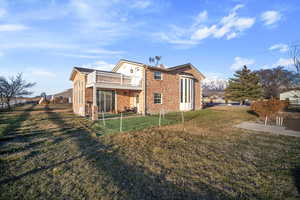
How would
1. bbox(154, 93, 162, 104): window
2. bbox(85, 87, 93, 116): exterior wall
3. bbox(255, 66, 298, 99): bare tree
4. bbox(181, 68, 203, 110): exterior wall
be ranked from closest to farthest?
bbox(85, 87, 93, 116): exterior wall
bbox(154, 93, 162, 104): window
bbox(181, 68, 203, 110): exterior wall
bbox(255, 66, 298, 99): bare tree

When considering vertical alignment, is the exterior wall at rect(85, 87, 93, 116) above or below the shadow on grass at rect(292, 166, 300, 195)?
above

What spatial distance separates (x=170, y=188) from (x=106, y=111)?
13.6 meters

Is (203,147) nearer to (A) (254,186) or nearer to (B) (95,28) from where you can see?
(A) (254,186)

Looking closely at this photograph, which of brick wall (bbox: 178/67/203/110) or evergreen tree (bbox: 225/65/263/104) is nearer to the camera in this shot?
brick wall (bbox: 178/67/203/110)

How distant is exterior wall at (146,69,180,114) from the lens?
14828 millimetres

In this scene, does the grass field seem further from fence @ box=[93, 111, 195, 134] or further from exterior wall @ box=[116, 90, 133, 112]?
exterior wall @ box=[116, 90, 133, 112]

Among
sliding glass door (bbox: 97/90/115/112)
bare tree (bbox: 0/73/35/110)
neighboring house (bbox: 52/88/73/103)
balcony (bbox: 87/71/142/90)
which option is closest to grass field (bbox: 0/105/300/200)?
balcony (bbox: 87/71/142/90)

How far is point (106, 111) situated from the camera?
15.3 meters

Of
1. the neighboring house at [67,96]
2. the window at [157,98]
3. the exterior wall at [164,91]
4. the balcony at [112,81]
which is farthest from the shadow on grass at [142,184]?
the neighboring house at [67,96]

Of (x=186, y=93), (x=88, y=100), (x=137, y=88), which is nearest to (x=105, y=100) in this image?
(x=88, y=100)

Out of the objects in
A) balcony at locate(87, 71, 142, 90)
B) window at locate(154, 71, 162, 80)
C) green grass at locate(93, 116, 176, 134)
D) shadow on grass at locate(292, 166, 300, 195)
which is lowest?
shadow on grass at locate(292, 166, 300, 195)

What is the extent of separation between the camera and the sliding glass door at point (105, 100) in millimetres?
14844

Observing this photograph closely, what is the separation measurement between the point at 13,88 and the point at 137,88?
68.5 feet

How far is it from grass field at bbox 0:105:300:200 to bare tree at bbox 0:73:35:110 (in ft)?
68.9
